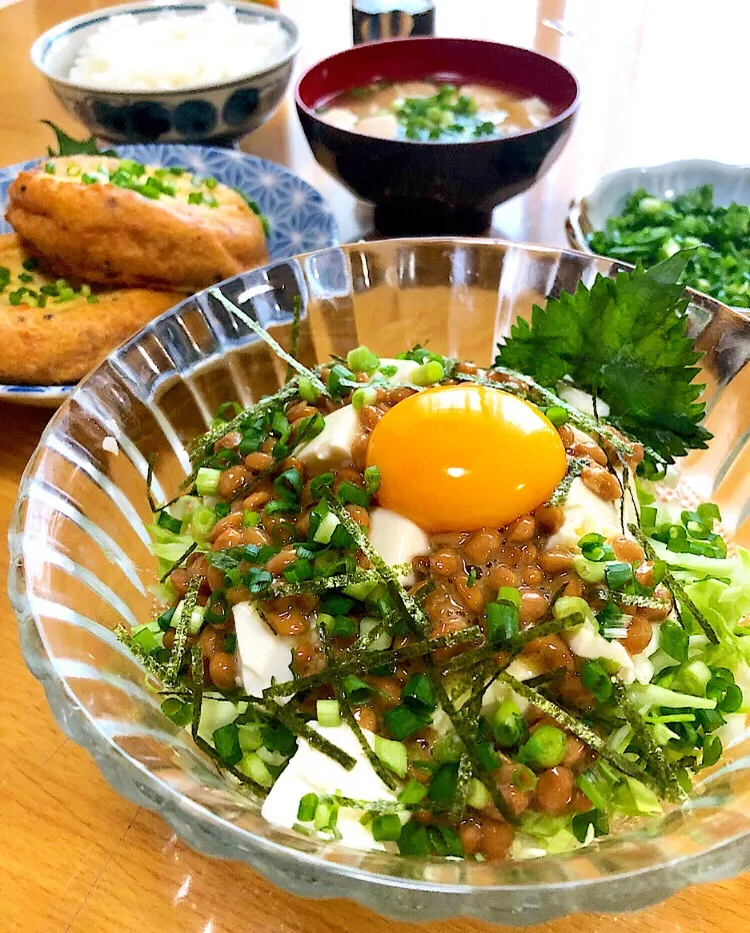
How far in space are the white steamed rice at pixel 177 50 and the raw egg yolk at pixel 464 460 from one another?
2452mm

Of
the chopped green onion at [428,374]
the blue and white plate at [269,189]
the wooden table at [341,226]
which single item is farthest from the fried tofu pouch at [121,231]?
the chopped green onion at [428,374]

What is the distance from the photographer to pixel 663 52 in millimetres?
5117

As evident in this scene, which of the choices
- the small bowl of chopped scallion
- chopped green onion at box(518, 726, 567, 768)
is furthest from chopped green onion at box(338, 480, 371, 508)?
the small bowl of chopped scallion

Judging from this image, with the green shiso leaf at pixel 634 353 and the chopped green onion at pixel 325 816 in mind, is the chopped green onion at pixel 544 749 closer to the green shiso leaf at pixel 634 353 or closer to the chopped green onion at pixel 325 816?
the chopped green onion at pixel 325 816

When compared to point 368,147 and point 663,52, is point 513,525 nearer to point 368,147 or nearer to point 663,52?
point 368,147

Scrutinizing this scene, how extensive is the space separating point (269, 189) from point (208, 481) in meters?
1.83

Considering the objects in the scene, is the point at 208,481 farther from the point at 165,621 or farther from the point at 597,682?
the point at 597,682

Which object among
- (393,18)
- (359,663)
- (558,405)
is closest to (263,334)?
(558,405)

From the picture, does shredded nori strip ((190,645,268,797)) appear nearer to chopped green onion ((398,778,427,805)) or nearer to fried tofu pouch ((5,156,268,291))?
chopped green onion ((398,778,427,805))

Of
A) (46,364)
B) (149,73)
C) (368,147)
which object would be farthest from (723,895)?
(149,73)

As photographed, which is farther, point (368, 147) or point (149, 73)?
point (149, 73)

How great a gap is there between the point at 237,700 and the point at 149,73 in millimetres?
3178

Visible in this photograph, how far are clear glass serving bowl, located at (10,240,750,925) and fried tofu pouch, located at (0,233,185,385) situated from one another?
42cm

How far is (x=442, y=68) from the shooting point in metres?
3.72
